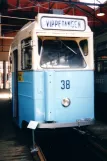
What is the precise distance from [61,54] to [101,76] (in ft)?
12.6

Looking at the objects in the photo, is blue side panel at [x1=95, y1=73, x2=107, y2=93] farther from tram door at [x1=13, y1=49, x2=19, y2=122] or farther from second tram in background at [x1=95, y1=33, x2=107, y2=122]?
tram door at [x1=13, y1=49, x2=19, y2=122]

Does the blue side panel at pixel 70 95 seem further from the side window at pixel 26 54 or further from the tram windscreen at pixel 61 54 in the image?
the side window at pixel 26 54

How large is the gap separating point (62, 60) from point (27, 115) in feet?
5.48

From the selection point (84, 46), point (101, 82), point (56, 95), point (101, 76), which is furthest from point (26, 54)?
point (101, 82)

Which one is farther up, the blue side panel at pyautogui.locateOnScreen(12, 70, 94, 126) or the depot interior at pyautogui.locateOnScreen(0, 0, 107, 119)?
the depot interior at pyautogui.locateOnScreen(0, 0, 107, 119)

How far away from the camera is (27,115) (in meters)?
7.12

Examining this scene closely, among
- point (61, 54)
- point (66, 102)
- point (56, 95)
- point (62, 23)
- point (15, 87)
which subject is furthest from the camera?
point (15, 87)

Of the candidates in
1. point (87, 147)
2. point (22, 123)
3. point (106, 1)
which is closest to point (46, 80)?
point (22, 123)

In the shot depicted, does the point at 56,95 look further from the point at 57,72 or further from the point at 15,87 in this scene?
the point at 15,87

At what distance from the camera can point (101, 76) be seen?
35.0ft

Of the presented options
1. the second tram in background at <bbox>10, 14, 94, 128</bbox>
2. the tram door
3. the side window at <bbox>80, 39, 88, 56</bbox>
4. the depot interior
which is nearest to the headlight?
the second tram in background at <bbox>10, 14, 94, 128</bbox>

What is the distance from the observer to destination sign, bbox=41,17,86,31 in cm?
688

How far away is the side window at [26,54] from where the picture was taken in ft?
22.9

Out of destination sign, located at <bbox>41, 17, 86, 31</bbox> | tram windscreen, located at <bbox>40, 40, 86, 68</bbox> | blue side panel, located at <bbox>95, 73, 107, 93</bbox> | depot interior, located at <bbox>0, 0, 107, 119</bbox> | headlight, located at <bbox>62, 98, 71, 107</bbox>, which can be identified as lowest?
headlight, located at <bbox>62, 98, 71, 107</bbox>
